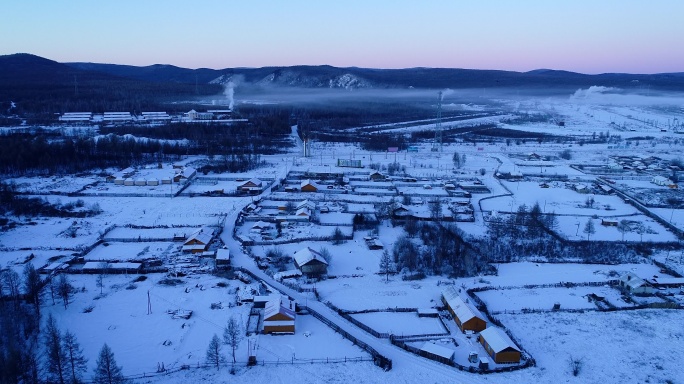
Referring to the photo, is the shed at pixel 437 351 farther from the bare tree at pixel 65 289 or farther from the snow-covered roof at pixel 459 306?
the bare tree at pixel 65 289

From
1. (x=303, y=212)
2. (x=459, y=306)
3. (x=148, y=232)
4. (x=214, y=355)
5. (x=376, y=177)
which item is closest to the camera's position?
(x=214, y=355)

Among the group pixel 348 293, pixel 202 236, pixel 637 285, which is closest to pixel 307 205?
pixel 202 236

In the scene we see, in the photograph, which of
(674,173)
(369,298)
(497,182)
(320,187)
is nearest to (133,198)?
(320,187)

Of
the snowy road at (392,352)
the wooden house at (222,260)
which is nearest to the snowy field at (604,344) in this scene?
the snowy road at (392,352)

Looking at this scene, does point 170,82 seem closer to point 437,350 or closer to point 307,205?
point 307,205

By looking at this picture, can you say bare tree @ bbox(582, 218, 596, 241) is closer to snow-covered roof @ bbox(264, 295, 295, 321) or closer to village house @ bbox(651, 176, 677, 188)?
village house @ bbox(651, 176, 677, 188)

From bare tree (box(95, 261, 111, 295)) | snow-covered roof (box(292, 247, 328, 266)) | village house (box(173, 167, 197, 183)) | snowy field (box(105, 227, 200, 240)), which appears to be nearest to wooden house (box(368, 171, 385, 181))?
village house (box(173, 167, 197, 183))
